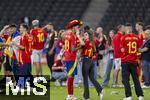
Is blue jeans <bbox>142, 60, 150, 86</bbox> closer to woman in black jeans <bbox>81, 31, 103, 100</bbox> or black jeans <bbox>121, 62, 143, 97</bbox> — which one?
black jeans <bbox>121, 62, 143, 97</bbox>

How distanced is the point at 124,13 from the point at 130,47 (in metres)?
18.3

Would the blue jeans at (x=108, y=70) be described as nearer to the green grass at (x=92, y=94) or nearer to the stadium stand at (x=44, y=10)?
the green grass at (x=92, y=94)

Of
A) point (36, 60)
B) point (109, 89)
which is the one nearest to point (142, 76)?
point (109, 89)

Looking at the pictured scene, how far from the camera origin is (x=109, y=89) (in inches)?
669

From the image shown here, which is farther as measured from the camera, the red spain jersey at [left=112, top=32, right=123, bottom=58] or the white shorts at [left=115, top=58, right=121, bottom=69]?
the white shorts at [left=115, top=58, right=121, bottom=69]

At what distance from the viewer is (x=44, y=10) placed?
33.8 meters

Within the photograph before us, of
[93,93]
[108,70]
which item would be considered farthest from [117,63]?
[93,93]

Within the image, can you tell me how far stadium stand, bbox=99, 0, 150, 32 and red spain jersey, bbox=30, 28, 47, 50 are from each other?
41.2 ft

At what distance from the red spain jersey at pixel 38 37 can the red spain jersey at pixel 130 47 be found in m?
5.09

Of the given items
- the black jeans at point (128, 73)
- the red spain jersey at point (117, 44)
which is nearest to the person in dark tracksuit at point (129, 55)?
the black jeans at point (128, 73)

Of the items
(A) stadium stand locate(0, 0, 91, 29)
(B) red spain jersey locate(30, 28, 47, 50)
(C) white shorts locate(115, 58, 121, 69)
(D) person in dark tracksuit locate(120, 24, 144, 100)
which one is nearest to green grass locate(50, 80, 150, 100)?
(C) white shorts locate(115, 58, 121, 69)

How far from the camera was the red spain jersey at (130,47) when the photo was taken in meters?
14.1

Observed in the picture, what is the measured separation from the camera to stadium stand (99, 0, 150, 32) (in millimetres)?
31516

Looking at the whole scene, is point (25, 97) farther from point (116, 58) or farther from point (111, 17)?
point (111, 17)
